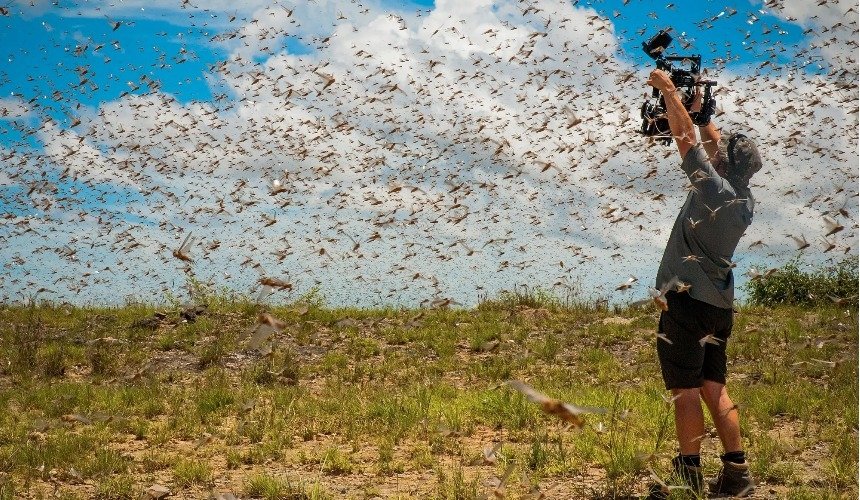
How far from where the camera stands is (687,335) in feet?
15.5

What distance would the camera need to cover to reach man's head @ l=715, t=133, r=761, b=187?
4.82m

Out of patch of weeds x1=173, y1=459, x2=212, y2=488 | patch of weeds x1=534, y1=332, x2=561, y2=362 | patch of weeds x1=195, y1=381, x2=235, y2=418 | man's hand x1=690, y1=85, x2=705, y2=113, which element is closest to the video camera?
man's hand x1=690, y1=85, x2=705, y2=113

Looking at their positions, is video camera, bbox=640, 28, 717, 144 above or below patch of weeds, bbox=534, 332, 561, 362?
above

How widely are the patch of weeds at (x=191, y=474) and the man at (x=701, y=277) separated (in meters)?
3.16

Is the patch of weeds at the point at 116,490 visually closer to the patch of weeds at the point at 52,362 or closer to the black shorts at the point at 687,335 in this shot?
the black shorts at the point at 687,335

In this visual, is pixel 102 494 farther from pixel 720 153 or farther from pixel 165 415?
pixel 720 153

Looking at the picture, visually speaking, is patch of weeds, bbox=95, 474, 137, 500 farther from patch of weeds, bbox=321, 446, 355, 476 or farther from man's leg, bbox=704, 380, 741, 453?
man's leg, bbox=704, 380, 741, 453

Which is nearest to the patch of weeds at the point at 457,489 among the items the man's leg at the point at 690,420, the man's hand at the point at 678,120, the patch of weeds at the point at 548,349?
the man's leg at the point at 690,420

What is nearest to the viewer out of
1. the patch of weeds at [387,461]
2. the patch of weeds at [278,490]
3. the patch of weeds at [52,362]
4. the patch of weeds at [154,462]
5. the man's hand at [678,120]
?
the man's hand at [678,120]

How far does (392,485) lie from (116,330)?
8.96 m

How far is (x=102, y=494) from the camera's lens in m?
5.39

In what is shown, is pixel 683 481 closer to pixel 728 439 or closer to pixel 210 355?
pixel 728 439

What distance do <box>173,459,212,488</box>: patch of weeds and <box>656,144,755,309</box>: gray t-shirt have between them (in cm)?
352

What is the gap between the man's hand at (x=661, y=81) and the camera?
15.1ft
